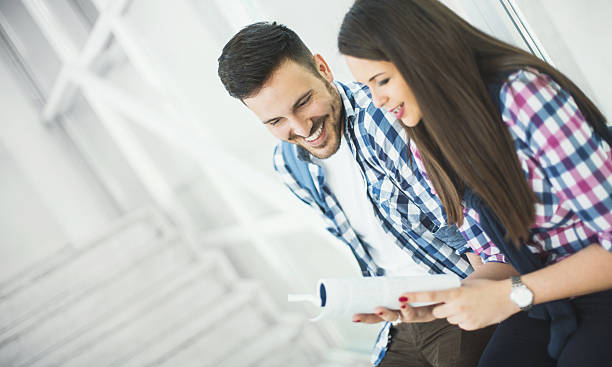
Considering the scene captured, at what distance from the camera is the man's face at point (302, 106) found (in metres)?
1.39

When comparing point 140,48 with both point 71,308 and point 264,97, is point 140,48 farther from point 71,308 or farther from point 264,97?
point 264,97

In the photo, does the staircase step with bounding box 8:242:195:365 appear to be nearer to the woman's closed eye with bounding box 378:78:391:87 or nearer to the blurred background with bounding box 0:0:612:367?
the blurred background with bounding box 0:0:612:367

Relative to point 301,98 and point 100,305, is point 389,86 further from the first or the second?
point 100,305

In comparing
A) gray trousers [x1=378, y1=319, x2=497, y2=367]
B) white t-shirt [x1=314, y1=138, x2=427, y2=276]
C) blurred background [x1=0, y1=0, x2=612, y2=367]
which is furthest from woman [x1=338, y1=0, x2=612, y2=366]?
blurred background [x1=0, y1=0, x2=612, y2=367]

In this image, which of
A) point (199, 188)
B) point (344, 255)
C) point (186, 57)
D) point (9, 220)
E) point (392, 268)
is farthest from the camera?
point (9, 220)

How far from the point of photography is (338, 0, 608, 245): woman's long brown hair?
2.99 feet

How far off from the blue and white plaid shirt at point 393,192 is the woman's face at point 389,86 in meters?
0.25

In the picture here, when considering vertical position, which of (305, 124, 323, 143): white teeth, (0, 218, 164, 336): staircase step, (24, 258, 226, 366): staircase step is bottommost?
(24, 258, 226, 366): staircase step

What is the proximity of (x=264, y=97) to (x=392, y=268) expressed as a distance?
703 mm

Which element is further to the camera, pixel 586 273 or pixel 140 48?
pixel 140 48

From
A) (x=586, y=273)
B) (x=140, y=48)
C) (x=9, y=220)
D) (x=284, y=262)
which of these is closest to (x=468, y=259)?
(x=586, y=273)

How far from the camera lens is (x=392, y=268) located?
1.61 metres

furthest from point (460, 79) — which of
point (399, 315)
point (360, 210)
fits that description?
point (360, 210)

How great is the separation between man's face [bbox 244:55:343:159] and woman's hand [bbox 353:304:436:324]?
1.77 ft
